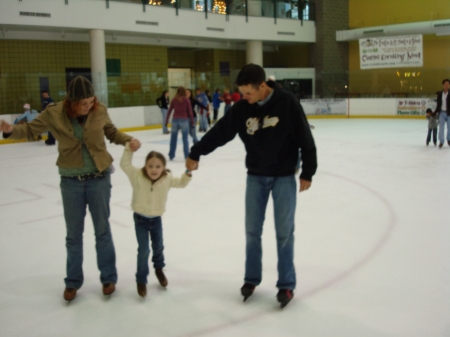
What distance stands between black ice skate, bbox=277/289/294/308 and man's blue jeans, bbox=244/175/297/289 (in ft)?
0.09

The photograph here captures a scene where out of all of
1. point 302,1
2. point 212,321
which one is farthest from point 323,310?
point 302,1

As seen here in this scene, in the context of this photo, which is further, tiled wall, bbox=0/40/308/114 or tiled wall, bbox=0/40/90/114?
tiled wall, bbox=0/40/308/114

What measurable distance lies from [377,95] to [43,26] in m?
13.4

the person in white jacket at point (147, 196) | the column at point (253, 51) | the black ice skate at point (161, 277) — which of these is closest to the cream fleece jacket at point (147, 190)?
the person in white jacket at point (147, 196)

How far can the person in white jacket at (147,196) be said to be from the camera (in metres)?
3.12

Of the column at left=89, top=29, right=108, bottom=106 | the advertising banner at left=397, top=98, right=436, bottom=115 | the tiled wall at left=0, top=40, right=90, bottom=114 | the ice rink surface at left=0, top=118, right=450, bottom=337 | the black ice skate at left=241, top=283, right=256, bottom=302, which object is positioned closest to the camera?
the ice rink surface at left=0, top=118, right=450, bottom=337

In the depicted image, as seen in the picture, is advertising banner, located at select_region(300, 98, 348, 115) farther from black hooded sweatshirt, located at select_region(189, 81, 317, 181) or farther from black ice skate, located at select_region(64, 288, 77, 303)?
black ice skate, located at select_region(64, 288, 77, 303)

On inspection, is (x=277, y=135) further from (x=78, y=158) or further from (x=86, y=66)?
(x=86, y=66)

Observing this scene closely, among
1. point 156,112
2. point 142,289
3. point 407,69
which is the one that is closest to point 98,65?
point 156,112

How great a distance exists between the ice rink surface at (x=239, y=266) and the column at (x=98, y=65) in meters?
9.12

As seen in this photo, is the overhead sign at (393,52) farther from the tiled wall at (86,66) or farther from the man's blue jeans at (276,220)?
the man's blue jeans at (276,220)

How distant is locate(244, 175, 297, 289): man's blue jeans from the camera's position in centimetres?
299

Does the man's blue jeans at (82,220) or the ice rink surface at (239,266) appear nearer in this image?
the ice rink surface at (239,266)

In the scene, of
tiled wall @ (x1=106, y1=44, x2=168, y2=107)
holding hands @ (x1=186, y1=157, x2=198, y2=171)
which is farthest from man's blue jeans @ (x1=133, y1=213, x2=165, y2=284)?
tiled wall @ (x1=106, y1=44, x2=168, y2=107)
